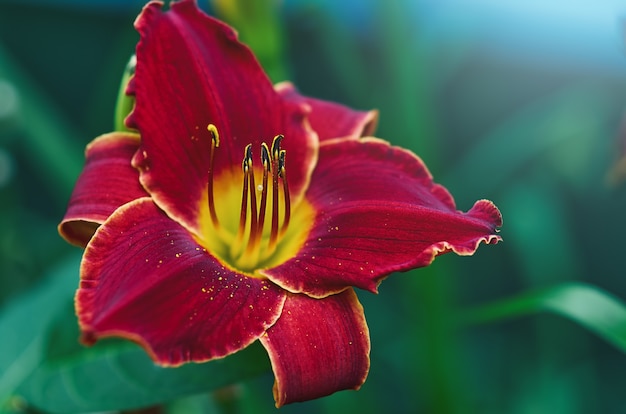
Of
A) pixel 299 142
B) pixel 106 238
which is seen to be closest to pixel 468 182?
pixel 299 142

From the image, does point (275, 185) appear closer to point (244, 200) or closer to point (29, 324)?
point (244, 200)

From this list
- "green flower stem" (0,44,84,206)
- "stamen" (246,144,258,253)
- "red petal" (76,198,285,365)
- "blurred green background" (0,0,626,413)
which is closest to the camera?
"red petal" (76,198,285,365)

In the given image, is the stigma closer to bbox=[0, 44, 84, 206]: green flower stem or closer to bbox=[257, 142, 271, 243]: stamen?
bbox=[257, 142, 271, 243]: stamen

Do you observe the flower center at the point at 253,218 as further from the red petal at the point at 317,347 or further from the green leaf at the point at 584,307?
the green leaf at the point at 584,307

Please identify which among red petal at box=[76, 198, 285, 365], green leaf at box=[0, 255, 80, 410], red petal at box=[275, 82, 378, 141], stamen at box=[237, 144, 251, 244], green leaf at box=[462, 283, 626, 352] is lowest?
green leaf at box=[0, 255, 80, 410]

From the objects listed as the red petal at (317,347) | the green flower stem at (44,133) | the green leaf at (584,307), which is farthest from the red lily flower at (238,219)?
the green flower stem at (44,133)

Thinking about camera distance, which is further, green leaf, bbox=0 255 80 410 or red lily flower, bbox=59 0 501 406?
green leaf, bbox=0 255 80 410

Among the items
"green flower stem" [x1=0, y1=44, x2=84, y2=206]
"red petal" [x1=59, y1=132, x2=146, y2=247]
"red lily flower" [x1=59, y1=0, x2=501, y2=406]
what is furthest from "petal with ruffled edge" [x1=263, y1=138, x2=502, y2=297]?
"green flower stem" [x1=0, y1=44, x2=84, y2=206]
